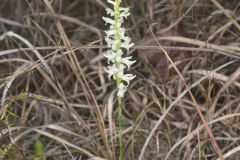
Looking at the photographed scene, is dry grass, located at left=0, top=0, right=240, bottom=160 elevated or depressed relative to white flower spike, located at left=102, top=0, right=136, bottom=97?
depressed

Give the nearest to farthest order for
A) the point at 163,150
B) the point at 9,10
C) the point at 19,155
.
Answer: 1. the point at 19,155
2. the point at 163,150
3. the point at 9,10

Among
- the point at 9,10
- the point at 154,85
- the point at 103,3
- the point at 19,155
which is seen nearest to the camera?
the point at 19,155

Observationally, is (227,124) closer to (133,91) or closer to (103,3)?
(133,91)

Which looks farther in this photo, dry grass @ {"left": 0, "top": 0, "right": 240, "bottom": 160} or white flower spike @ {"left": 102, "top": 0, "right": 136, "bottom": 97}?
dry grass @ {"left": 0, "top": 0, "right": 240, "bottom": 160}

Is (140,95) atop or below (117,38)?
below

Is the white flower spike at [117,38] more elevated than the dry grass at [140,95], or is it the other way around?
the white flower spike at [117,38]

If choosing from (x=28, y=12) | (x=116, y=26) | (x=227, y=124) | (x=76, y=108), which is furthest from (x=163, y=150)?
(x=28, y=12)

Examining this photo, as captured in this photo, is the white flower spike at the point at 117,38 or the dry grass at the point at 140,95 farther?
the dry grass at the point at 140,95

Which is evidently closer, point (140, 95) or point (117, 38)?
point (117, 38)
